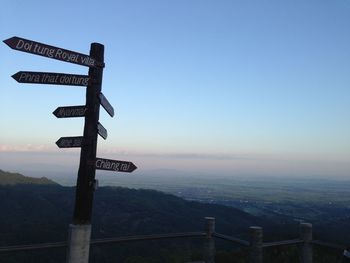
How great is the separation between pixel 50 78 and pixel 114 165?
1.40 metres

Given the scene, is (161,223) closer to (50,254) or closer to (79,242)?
(50,254)

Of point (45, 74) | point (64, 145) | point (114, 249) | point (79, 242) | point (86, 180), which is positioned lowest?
point (114, 249)

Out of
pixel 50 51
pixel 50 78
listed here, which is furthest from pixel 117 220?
pixel 50 51

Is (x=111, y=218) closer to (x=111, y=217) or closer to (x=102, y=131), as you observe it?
(x=111, y=217)

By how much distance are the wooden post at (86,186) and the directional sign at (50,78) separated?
139 mm

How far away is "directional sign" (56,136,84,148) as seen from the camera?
5453mm

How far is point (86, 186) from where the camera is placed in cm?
533

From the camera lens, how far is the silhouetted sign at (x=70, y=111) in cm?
545

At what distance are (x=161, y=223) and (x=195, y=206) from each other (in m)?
31.0

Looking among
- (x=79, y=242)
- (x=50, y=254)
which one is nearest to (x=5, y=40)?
(x=79, y=242)

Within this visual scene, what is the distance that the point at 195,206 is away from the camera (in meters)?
143

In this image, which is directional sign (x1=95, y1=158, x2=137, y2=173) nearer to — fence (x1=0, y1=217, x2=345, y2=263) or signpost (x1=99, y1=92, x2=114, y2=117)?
signpost (x1=99, y1=92, x2=114, y2=117)

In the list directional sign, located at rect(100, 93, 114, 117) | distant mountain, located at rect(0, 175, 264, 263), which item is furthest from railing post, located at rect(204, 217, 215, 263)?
distant mountain, located at rect(0, 175, 264, 263)

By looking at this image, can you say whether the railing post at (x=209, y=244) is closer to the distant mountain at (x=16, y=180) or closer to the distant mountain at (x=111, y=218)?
the distant mountain at (x=111, y=218)
